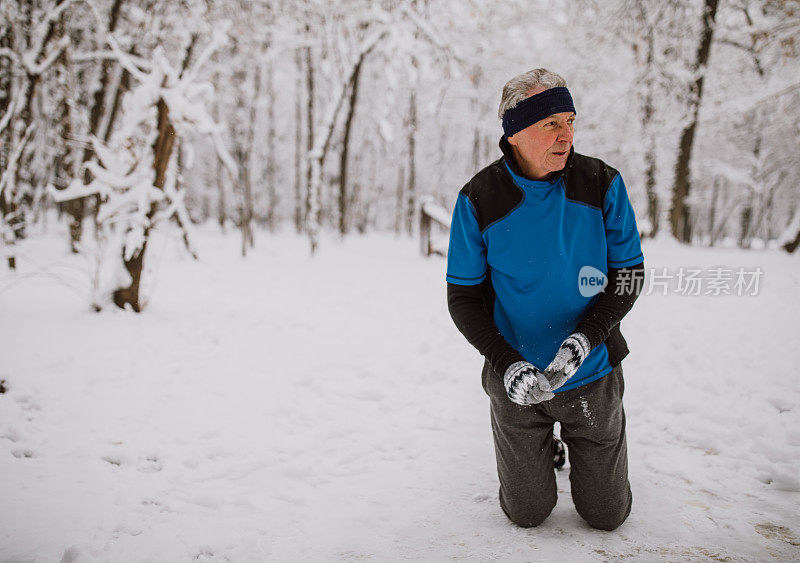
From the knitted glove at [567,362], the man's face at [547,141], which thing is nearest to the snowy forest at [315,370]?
the knitted glove at [567,362]

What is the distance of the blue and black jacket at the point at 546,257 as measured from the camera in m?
1.89

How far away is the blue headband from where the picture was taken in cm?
179

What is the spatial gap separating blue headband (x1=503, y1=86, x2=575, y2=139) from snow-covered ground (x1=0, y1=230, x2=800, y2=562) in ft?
5.61

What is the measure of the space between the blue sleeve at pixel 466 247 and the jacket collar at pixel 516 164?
0.23 m

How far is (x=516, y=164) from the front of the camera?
6.48 ft

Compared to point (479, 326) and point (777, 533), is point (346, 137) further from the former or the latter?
point (777, 533)

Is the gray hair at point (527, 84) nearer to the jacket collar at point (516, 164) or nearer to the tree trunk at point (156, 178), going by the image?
the jacket collar at point (516, 164)

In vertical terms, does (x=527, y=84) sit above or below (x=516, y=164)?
above

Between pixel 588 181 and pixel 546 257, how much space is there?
36 cm

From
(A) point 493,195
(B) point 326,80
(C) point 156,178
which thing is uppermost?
(B) point 326,80

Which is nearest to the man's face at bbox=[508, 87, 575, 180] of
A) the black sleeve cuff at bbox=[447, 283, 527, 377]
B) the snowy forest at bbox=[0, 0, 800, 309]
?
the black sleeve cuff at bbox=[447, 283, 527, 377]

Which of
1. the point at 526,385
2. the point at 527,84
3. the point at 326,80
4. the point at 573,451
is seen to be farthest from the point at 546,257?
the point at 326,80

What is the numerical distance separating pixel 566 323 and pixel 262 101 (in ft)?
46.3

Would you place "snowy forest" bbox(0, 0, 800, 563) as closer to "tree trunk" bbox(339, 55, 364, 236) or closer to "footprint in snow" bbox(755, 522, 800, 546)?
"footprint in snow" bbox(755, 522, 800, 546)
